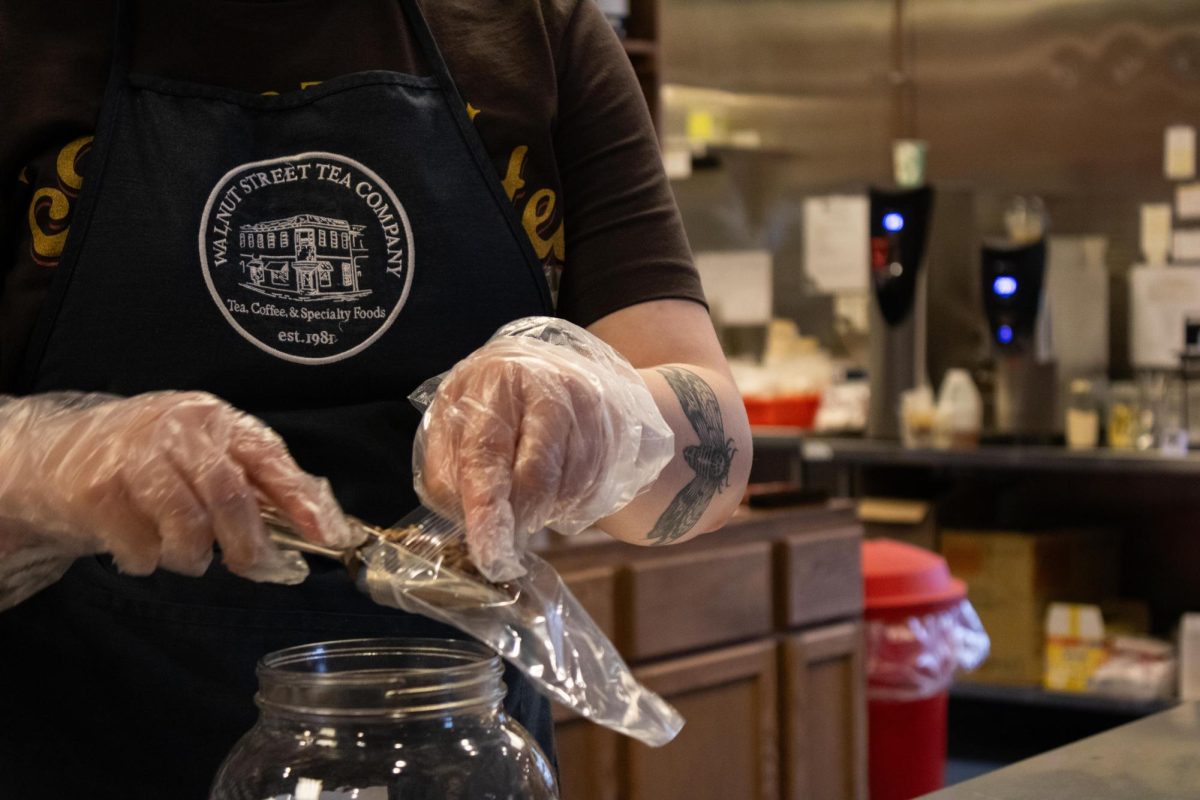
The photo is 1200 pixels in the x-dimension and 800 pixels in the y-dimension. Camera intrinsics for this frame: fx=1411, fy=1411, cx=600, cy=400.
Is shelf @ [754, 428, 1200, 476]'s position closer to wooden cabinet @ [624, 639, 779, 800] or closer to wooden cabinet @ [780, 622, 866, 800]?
wooden cabinet @ [780, 622, 866, 800]

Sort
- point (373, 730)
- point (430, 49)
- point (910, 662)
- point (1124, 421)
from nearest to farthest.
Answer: point (373, 730), point (430, 49), point (910, 662), point (1124, 421)

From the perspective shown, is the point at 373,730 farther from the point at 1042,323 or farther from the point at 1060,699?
the point at 1042,323

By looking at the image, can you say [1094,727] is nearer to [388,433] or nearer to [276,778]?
[388,433]

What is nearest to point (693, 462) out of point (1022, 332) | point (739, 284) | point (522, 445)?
point (522, 445)

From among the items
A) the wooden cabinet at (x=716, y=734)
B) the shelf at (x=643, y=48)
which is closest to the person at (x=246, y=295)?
the wooden cabinet at (x=716, y=734)

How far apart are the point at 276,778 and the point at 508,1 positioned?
772 mm

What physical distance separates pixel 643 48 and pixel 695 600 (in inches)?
51.4

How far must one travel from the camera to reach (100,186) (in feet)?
3.89

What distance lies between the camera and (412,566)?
3.01 ft

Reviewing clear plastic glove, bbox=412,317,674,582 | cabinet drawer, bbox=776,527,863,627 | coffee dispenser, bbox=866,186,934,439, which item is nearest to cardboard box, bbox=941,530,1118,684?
coffee dispenser, bbox=866,186,934,439

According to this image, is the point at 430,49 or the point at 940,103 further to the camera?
the point at 940,103

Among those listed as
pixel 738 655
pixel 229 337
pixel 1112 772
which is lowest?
pixel 738 655

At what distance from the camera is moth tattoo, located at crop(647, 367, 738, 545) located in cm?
117

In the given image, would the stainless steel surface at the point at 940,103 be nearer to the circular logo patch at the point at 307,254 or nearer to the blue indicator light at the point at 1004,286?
the blue indicator light at the point at 1004,286
